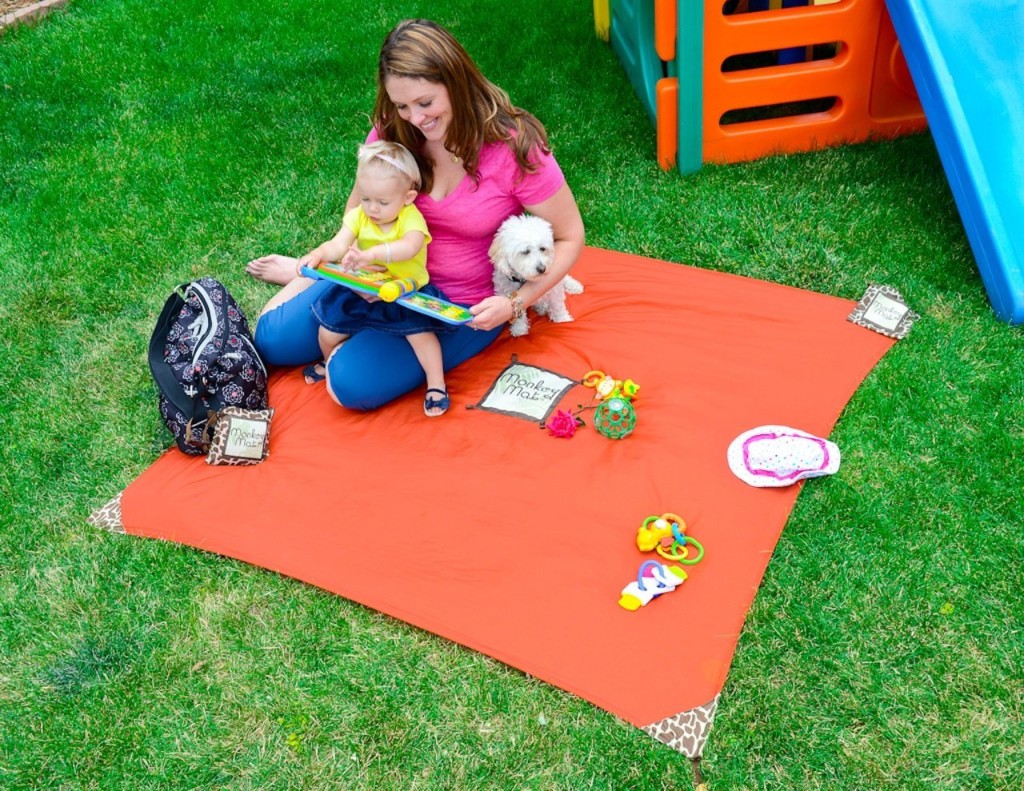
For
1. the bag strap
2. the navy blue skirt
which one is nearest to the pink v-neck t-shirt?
the navy blue skirt

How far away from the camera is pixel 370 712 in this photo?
8.18 feet

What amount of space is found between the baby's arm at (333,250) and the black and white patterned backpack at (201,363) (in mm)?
559

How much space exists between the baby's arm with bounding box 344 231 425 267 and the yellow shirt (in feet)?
0.14

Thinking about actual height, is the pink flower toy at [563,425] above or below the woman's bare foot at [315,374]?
above

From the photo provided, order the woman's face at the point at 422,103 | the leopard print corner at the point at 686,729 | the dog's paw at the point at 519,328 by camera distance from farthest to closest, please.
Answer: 1. the dog's paw at the point at 519,328
2. the woman's face at the point at 422,103
3. the leopard print corner at the point at 686,729

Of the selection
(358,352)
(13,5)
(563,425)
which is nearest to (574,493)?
(563,425)

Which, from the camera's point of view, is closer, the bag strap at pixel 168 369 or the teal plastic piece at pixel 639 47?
the bag strap at pixel 168 369

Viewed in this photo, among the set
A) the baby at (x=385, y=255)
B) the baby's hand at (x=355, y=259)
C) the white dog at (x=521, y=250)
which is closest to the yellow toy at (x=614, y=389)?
the white dog at (x=521, y=250)

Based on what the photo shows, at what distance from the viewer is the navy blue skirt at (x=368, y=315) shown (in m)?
3.25

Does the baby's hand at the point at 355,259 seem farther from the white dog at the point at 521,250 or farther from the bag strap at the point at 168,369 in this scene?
the bag strap at the point at 168,369

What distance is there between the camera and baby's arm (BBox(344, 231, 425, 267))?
3.05m

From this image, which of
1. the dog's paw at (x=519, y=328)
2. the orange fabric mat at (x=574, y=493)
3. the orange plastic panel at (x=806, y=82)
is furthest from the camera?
the orange plastic panel at (x=806, y=82)

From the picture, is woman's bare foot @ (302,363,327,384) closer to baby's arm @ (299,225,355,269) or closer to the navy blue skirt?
the navy blue skirt

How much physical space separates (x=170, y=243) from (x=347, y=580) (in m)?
2.71
